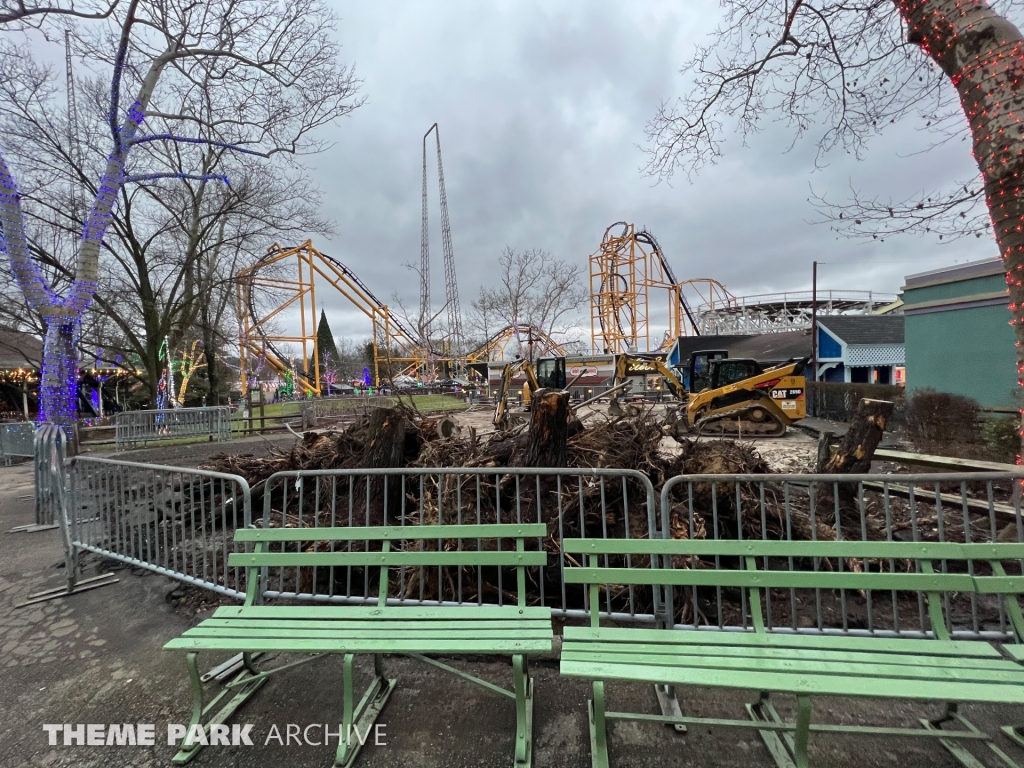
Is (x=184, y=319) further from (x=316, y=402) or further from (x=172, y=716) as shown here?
(x=172, y=716)

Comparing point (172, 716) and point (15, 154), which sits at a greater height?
point (15, 154)

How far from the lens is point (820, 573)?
Result: 229 centimetres

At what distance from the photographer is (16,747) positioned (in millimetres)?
2301

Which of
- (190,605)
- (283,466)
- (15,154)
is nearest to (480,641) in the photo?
(190,605)

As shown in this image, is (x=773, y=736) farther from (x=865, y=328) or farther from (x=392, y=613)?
(x=865, y=328)

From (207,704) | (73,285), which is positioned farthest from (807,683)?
(73,285)

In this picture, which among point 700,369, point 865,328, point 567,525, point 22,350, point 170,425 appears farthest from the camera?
point 865,328

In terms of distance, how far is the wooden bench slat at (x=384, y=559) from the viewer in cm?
263

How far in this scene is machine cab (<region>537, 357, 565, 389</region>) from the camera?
18844mm

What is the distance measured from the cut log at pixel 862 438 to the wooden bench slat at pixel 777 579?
2334 millimetres

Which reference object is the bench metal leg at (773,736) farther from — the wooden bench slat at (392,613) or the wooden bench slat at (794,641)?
the wooden bench slat at (392,613)

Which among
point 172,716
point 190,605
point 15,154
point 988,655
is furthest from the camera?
point 15,154

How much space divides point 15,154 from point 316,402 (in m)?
10.3

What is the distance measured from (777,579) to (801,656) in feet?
1.22
